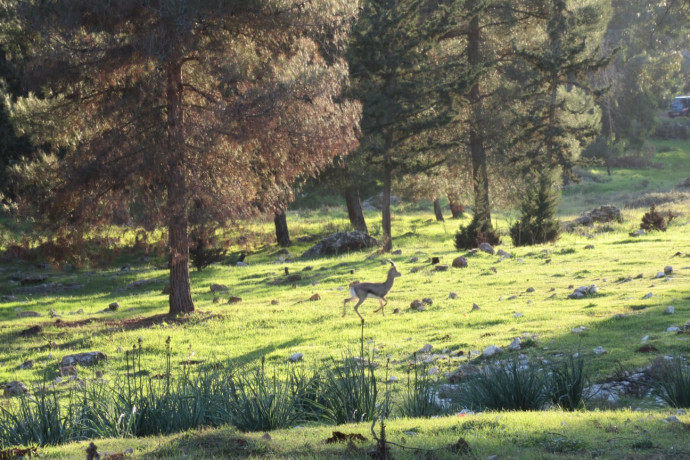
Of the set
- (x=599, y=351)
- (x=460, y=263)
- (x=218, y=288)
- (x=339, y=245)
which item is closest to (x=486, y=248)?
(x=460, y=263)

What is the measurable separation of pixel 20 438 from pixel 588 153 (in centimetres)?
7205

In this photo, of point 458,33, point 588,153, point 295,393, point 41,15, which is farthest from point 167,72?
point 588,153

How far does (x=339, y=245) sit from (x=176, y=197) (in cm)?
1468

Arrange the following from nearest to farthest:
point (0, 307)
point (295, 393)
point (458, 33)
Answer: point (295, 393) < point (0, 307) < point (458, 33)

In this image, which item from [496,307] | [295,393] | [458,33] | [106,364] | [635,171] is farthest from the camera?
[635,171]

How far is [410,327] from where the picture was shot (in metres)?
13.5

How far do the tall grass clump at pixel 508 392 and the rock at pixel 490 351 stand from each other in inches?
109

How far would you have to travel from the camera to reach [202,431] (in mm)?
6156

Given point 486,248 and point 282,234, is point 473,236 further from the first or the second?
point 282,234

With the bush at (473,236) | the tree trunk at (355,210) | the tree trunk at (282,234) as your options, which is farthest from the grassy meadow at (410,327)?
the tree trunk at (355,210)

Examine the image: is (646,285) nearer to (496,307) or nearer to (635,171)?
(496,307)

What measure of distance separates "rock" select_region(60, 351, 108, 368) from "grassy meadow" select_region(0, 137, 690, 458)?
0.74 ft

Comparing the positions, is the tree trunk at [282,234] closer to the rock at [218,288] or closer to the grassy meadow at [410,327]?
the grassy meadow at [410,327]

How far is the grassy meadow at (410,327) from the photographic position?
18.3 feet
